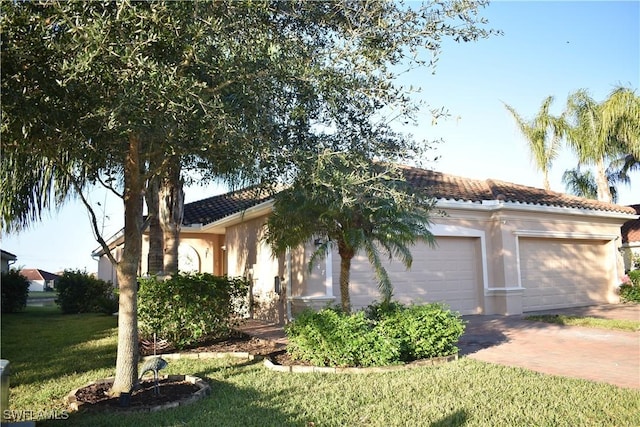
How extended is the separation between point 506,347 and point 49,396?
773 centimetres

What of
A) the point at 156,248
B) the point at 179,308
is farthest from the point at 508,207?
the point at 156,248

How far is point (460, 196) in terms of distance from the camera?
14898mm

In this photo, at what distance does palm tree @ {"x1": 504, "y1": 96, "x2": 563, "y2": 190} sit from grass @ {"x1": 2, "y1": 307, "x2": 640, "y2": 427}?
725 inches

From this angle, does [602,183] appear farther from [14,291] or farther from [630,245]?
[14,291]

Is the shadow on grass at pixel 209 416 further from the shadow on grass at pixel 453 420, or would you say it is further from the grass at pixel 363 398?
the shadow on grass at pixel 453 420

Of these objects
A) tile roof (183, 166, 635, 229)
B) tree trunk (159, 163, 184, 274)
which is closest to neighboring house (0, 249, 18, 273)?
tile roof (183, 166, 635, 229)

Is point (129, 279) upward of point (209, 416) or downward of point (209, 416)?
upward

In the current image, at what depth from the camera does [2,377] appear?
397 centimetres

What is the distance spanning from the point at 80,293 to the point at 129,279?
54.5 feet

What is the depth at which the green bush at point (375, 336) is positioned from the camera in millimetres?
7816

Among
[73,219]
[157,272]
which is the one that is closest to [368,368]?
[157,272]

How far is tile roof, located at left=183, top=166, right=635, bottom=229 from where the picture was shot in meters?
15.2

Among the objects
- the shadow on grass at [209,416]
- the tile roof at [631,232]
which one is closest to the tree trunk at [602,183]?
the tile roof at [631,232]

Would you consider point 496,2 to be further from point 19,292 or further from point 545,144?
point 19,292
